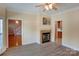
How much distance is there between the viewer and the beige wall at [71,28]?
455cm

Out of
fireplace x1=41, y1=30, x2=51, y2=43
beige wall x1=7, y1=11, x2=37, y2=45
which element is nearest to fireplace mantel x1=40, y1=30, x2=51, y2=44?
fireplace x1=41, y1=30, x2=51, y2=43

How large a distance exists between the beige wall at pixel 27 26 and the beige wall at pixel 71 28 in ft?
5.84

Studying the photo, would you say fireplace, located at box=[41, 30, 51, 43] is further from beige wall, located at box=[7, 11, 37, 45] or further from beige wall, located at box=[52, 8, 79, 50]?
beige wall, located at box=[52, 8, 79, 50]

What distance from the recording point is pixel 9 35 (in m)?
5.33

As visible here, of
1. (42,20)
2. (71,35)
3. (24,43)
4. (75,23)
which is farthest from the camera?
(42,20)

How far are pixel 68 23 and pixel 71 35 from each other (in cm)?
63

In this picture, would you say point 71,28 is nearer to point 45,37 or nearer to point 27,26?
point 45,37

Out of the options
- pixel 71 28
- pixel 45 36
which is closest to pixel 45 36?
pixel 45 36

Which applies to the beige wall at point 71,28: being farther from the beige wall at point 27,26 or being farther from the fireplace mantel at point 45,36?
the beige wall at point 27,26

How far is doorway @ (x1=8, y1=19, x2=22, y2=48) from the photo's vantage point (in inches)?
211

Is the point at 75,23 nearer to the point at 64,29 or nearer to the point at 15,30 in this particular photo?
the point at 64,29

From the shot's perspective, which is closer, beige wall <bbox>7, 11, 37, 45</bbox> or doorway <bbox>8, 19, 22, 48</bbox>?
doorway <bbox>8, 19, 22, 48</bbox>

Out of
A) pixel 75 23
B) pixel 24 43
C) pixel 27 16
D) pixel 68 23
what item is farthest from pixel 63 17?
pixel 24 43

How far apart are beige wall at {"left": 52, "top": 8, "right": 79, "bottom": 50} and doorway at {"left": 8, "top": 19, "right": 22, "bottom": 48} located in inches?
98.4
